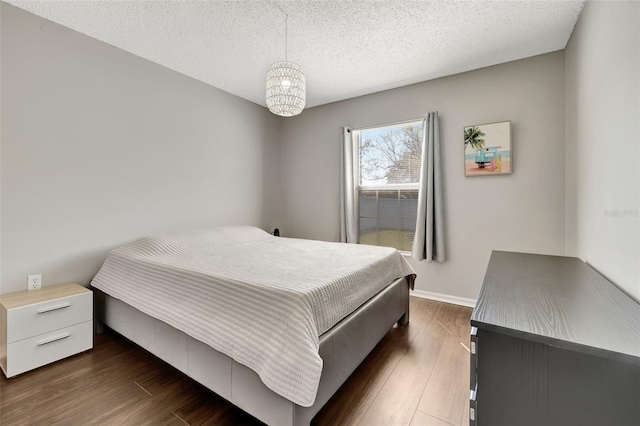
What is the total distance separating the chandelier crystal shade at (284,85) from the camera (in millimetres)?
2047

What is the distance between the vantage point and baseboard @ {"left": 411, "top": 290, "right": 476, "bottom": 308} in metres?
2.97

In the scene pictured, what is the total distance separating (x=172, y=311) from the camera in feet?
5.44

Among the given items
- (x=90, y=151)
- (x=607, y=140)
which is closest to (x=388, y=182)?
(x=607, y=140)

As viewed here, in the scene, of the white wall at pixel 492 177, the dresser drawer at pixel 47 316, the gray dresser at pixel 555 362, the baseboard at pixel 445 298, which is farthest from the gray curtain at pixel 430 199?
the dresser drawer at pixel 47 316

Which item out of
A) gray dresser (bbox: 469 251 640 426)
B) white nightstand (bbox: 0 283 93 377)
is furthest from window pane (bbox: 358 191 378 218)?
white nightstand (bbox: 0 283 93 377)

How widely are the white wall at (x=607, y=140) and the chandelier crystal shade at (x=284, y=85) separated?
5.76ft

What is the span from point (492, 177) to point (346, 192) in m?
1.64

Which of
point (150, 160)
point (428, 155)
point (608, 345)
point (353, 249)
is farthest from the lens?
point (428, 155)

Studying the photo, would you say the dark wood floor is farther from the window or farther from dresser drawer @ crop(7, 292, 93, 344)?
the window

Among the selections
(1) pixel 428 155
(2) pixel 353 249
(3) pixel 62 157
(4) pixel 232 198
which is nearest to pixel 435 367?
(2) pixel 353 249

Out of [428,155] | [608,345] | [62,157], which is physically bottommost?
[608,345]

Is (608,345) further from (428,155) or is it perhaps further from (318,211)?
(318,211)

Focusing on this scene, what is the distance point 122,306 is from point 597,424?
2659 millimetres

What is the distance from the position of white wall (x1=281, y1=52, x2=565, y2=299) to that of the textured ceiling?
0.76 ft
